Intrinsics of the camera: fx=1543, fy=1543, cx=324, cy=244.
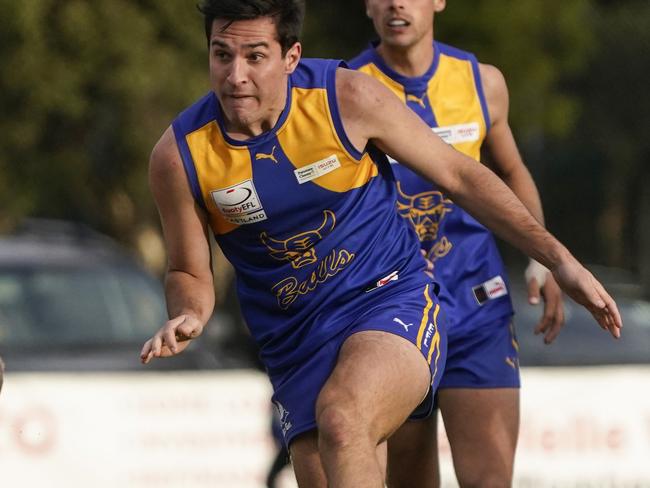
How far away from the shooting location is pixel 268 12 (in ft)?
17.8

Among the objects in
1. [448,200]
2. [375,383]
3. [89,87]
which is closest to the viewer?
[375,383]

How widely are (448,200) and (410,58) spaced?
24.0 inches

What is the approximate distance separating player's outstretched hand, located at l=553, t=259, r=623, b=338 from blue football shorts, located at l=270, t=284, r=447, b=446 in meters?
0.55

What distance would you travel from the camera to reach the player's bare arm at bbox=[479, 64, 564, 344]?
252 inches

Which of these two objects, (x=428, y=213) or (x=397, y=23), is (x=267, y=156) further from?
(x=397, y=23)

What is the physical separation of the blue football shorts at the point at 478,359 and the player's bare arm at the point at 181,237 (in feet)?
3.83

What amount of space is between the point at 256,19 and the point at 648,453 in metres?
5.18

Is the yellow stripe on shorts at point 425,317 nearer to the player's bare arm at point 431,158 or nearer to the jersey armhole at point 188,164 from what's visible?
the player's bare arm at point 431,158

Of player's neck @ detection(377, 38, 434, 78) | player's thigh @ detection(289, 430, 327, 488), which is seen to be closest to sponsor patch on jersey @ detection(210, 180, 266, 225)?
player's thigh @ detection(289, 430, 327, 488)

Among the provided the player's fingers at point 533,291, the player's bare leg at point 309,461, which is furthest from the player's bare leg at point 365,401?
the player's fingers at point 533,291

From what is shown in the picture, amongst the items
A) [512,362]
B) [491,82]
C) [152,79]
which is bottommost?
[152,79]

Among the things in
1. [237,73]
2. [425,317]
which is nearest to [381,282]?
[425,317]

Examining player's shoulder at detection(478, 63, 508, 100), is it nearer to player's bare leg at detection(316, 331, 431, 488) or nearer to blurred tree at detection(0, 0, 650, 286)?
player's bare leg at detection(316, 331, 431, 488)

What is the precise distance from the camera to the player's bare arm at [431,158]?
213 inches
